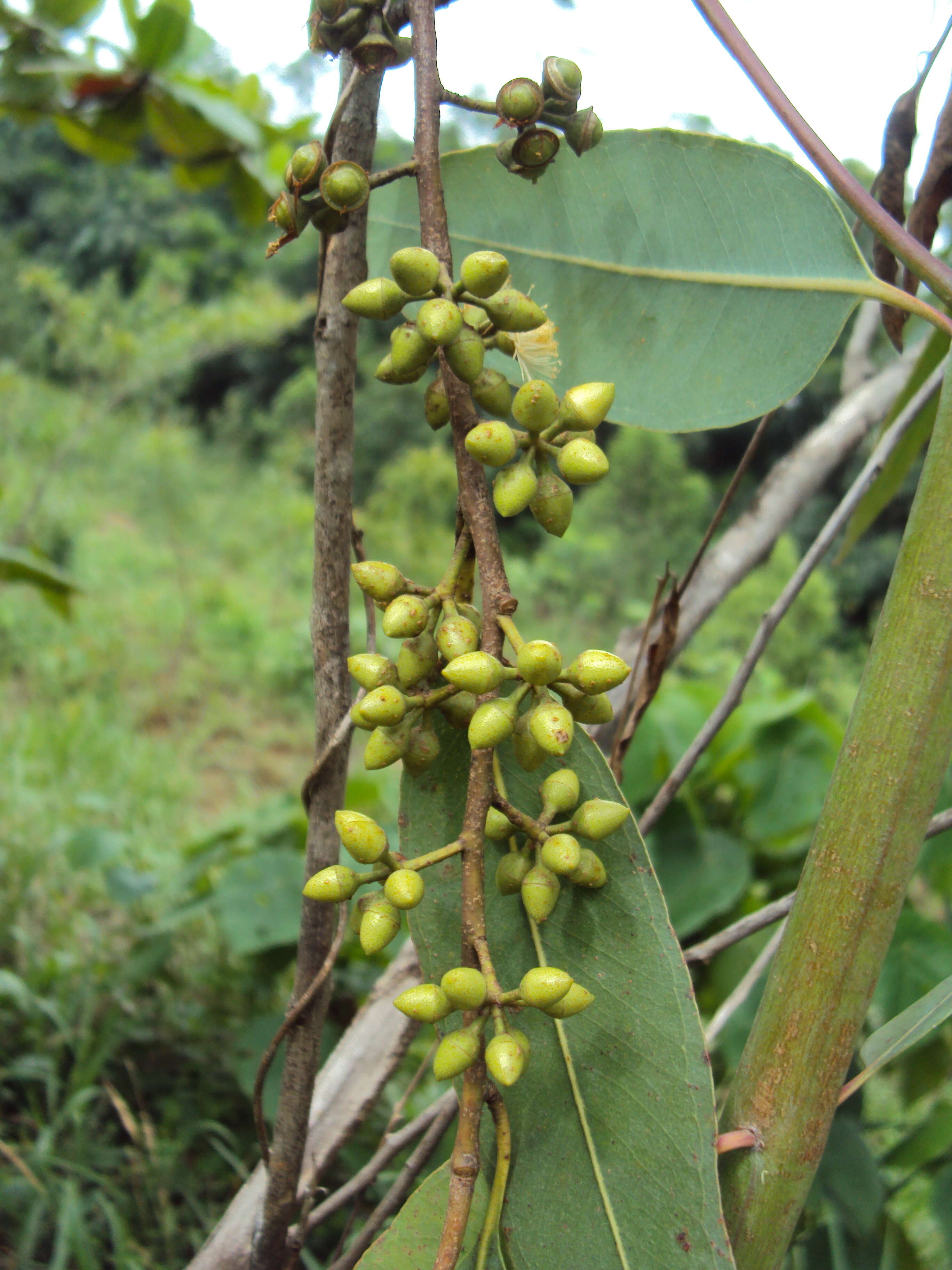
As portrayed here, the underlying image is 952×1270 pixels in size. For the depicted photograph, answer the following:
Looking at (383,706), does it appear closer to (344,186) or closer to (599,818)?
(599,818)

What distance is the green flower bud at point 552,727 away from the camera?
31 centimetres

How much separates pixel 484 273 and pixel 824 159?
0.14 metres

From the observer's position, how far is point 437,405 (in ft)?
1.27

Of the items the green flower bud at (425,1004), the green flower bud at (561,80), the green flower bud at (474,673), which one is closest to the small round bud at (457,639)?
the green flower bud at (474,673)

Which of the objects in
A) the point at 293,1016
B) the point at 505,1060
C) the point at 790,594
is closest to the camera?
the point at 505,1060

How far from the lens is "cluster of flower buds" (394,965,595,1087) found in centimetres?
30

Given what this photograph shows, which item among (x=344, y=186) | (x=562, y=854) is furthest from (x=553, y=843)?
(x=344, y=186)

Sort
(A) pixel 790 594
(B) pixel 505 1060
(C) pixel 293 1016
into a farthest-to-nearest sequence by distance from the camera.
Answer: (A) pixel 790 594 → (C) pixel 293 1016 → (B) pixel 505 1060

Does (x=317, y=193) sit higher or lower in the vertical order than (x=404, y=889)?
higher

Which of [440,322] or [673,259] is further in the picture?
[673,259]

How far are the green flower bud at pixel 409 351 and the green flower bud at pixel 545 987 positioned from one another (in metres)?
0.22

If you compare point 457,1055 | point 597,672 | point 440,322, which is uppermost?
point 440,322

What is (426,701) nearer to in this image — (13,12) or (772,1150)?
(772,1150)

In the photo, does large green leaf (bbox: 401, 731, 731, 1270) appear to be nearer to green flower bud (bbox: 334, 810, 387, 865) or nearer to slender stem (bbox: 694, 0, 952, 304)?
green flower bud (bbox: 334, 810, 387, 865)
